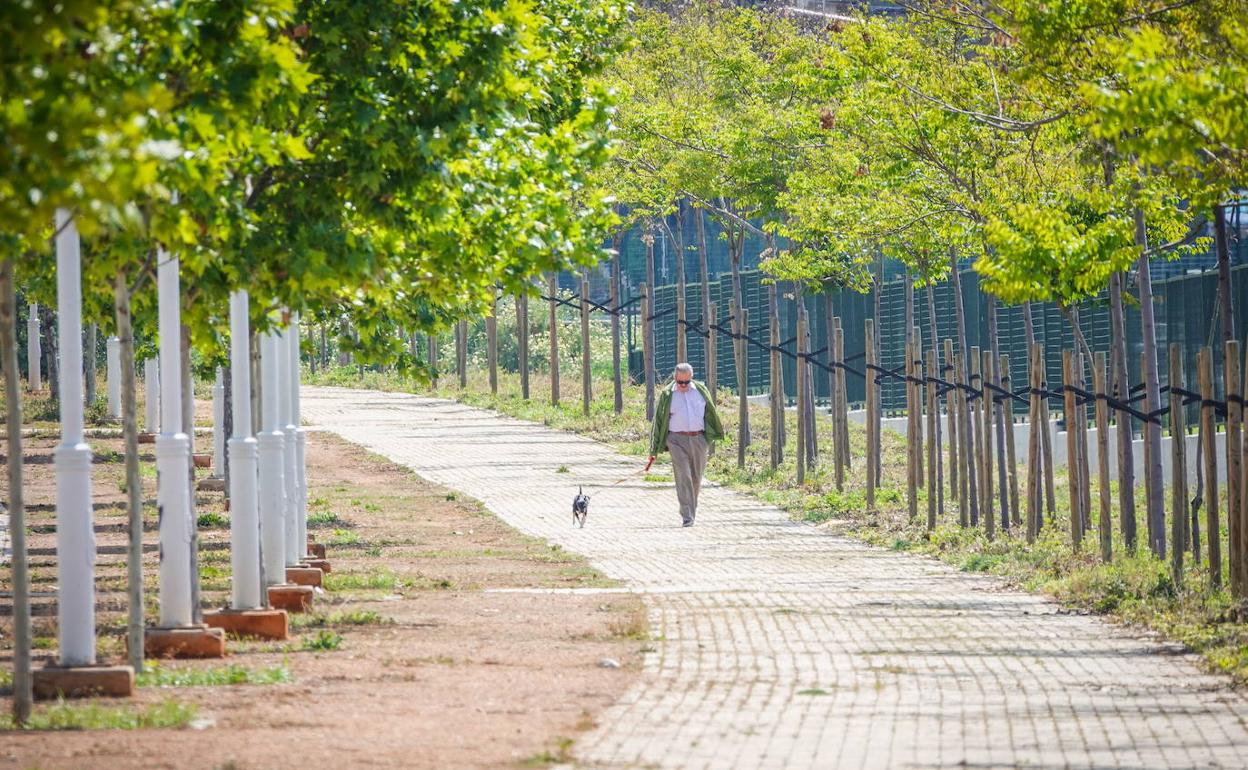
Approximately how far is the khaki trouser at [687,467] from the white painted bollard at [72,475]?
12.8 m

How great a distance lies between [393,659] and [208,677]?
141cm

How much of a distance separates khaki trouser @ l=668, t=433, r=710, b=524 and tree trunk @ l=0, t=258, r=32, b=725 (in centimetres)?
1328

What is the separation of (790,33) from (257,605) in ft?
65.8

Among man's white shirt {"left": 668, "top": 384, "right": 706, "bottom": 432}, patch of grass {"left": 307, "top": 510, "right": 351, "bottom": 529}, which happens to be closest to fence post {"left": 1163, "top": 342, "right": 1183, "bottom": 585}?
man's white shirt {"left": 668, "top": 384, "right": 706, "bottom": 432}

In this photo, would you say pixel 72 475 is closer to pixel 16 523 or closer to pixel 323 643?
pixel 16 523

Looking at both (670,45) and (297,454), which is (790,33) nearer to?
(670,45)

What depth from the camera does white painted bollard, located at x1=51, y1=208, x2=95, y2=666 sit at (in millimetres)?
9859

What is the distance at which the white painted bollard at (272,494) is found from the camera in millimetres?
14539

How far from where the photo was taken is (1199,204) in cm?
1274

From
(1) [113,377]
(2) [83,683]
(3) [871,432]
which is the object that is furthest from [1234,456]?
(1) [113,377]

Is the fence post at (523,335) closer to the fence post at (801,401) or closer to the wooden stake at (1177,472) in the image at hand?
the fence post at (801,401)

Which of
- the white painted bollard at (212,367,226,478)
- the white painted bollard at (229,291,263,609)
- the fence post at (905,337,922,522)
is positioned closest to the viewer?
the white painted bollard at (229,291,263,609)

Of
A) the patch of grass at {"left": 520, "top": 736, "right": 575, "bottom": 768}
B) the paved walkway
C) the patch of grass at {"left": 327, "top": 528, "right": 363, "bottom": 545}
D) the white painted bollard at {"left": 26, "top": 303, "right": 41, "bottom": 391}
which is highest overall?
the white painted bollard at {"left": 26, "top": 303, "right": 41, "bottom": 391}

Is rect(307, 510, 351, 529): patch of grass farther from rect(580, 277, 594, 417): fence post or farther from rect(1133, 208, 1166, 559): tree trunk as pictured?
rect(580, 277, 594, 417): fence post
